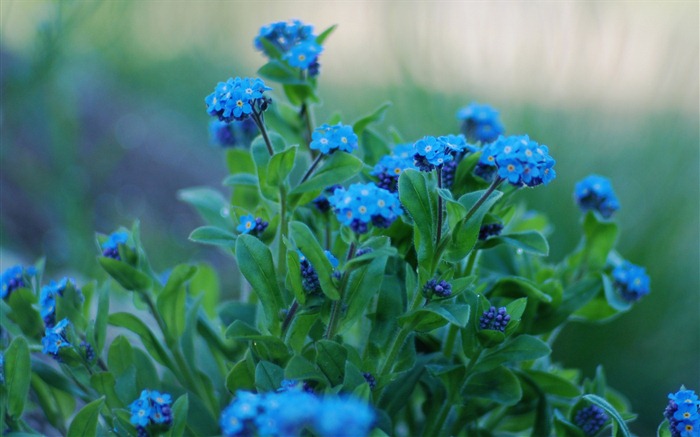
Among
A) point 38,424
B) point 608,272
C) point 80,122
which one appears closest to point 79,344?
point 38,424

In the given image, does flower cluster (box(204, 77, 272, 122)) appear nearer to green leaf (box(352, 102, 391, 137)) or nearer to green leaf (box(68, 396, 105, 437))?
green leaf (box(352, 102, 391, 137))

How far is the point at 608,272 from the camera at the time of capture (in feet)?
6.31

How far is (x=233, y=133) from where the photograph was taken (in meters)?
2.02

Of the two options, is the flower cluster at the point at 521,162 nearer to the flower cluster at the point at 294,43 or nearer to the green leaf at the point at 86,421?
the flower cluster at the point at 294,43

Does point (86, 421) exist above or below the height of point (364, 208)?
below

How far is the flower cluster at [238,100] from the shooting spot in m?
1.40

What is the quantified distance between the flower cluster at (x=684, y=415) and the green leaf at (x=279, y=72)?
1.11 m

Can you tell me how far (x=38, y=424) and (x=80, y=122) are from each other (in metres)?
3.27

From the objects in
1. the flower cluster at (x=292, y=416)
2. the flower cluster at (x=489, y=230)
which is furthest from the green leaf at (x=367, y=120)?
the flower cluster at (x=292, y=416)

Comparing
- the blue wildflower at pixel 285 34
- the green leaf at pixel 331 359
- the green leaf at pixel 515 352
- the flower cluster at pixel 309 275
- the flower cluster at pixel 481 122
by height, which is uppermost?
the flower cluster at pixel 481 122

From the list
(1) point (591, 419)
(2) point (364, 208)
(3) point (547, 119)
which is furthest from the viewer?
(3) point (547, 119)

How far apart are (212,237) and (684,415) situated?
1.06 metres

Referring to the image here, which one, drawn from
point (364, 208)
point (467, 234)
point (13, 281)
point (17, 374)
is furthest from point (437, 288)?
point (13, 281)

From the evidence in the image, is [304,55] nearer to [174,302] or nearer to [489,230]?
[489,230]
